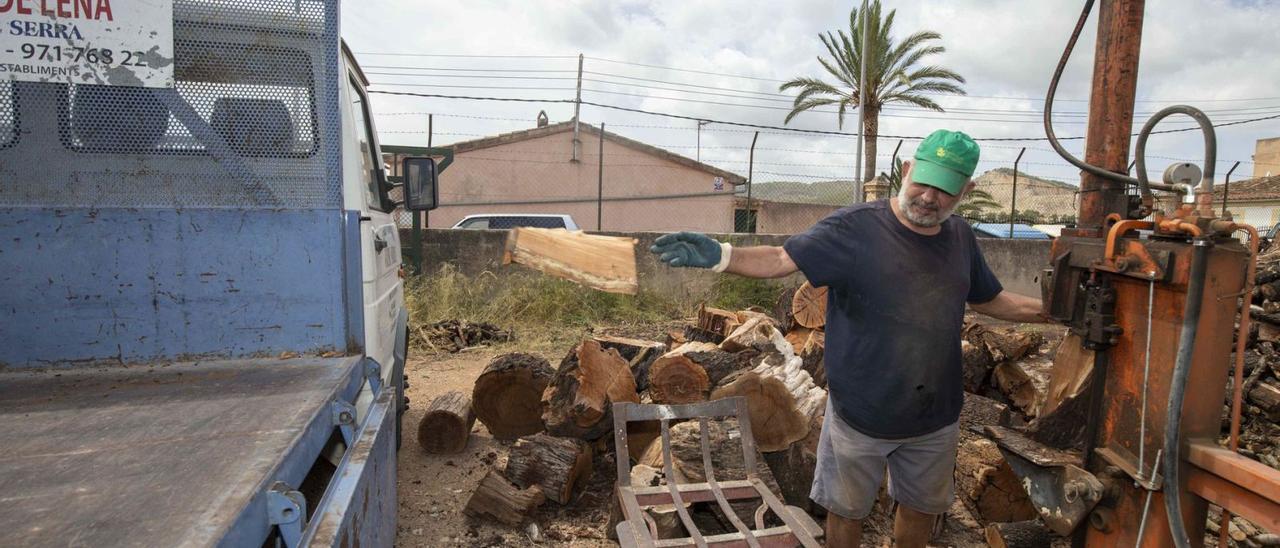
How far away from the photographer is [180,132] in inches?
94.8

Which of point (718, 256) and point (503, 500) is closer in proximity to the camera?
point (718, 256)

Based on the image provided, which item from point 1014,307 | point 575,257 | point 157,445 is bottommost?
point 157,445

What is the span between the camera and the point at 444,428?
422 centimetres

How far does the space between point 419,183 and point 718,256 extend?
6.16ft

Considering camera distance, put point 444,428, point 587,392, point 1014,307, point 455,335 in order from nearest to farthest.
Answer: point 1014,307 → point 587,392 → point 444,428 → point 455,335

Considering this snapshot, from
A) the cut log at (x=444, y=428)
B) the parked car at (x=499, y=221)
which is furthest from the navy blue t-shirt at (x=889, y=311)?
the parked car at (x=499, y=221)

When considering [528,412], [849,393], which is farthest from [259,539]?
[528,412]

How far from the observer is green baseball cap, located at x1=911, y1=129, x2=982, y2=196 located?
7.45 ft

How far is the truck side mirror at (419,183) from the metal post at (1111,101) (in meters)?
2.97

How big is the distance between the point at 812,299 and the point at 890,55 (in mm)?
13808

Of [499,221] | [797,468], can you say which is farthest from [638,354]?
[499,221]

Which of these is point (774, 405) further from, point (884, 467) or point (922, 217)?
point (922, 217)

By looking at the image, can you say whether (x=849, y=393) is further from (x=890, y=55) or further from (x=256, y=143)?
(x=890, y=55)

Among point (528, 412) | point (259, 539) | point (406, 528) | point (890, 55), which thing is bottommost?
point (406, 528)
